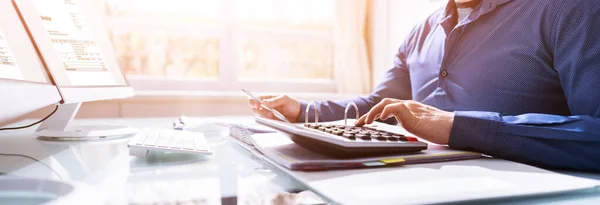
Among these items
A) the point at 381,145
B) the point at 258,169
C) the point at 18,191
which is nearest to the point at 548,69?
the point at 381,145

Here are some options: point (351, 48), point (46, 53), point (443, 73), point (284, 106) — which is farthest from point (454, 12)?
point (351, 48)

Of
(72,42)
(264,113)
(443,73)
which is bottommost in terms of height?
(264,113)

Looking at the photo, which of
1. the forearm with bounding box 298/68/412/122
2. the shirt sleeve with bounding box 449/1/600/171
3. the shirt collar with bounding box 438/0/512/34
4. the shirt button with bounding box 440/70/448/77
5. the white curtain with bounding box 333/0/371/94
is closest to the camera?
the shirt sleeve with bounding box 449/1/600/171

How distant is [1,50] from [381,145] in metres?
0.63

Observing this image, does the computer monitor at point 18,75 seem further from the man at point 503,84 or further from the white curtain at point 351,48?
the white curtain at point 351,48

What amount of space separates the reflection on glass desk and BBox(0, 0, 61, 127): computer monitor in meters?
0.08

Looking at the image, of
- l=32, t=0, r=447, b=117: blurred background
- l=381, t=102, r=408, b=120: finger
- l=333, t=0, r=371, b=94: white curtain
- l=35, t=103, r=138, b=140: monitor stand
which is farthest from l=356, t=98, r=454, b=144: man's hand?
l=333, t=0, r=371, b=94: white curtain

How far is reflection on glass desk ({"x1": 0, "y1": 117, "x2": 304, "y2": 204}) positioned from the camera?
1.46ft

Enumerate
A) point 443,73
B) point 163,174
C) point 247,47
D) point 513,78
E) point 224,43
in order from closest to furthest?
point 163,174, point 513,78, point 443,73, point 224,43, point 247,47

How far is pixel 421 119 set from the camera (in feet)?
2.53

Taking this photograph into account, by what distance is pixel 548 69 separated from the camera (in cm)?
98

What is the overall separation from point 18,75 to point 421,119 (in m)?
0.70

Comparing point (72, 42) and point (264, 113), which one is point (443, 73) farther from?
point (72, 42)

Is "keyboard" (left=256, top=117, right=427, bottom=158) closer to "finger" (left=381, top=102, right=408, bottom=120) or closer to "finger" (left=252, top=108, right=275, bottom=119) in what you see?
"finger" (left=381, top=102, right=408, bottom=120)
